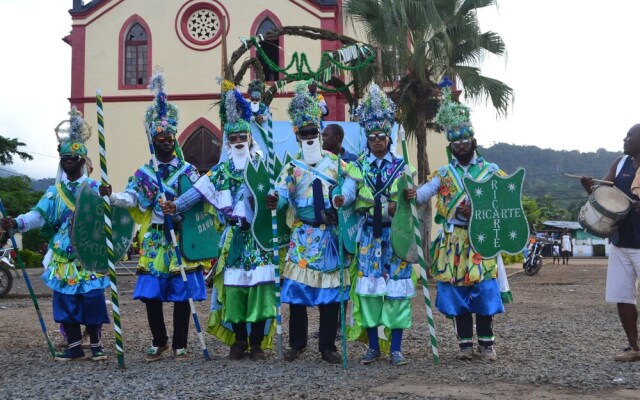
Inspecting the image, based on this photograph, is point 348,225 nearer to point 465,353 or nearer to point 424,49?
point 465,353

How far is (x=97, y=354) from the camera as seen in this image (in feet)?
24.9

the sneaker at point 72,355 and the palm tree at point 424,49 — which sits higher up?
the palm tree at point 424,49

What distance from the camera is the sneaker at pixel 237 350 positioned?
7473 mm

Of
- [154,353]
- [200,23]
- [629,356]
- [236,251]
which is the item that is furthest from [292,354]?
[200,23]

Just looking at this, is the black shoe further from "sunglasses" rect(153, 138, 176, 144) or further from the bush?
the bush

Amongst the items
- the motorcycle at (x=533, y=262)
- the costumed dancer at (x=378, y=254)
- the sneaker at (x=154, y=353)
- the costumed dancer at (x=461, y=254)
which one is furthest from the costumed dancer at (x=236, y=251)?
the motorcycle at (x=533, y=262)

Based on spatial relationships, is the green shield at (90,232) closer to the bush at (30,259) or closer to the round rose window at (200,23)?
the round rose window at (200,23)

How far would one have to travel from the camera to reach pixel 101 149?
282 inches

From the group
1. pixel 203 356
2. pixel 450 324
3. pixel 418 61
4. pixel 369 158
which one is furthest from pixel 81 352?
pixel 418 61

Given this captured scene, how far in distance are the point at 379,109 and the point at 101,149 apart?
2.42 metres

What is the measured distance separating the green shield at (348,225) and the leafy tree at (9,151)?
26652 mm

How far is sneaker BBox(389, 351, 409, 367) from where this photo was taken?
23.1ft

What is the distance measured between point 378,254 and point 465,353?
3.73 ft

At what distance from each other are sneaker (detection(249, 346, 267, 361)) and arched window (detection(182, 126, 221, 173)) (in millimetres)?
19217
